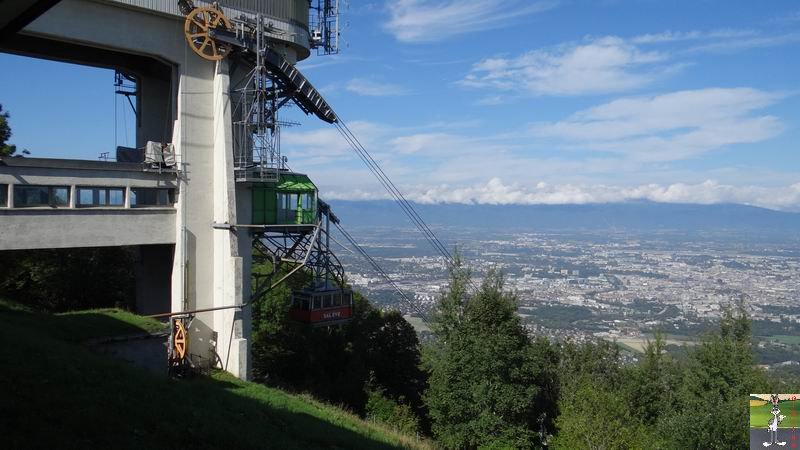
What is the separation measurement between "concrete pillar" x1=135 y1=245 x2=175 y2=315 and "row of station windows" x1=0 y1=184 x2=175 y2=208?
3218 millimetres

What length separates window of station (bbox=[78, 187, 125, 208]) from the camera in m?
17.0

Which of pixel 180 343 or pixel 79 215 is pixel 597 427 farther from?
pixel 79 215

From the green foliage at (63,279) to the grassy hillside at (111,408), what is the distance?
5.95 meters

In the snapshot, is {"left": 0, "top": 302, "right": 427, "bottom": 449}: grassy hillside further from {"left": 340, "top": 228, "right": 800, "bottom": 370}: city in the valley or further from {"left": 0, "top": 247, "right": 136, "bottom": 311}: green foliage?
{"left": 340, "top": 228, "right": 800, "bottom": 370}: city in the valley

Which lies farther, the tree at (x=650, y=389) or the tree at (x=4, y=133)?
the tree at (x=650, y=389)

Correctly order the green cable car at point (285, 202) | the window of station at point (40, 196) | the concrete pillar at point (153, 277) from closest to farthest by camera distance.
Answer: the window of station at point (40, 196)
the green cable car at point (285, 202)
the concrete pillar at point (153, 277)

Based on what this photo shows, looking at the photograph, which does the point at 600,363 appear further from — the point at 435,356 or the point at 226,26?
the point at 226,26

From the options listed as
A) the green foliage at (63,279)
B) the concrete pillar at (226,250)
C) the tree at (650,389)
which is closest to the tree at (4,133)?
the green foliage at (63,279)

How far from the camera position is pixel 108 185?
17.4 metres

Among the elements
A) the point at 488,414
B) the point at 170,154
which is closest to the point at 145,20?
the point at 170,154

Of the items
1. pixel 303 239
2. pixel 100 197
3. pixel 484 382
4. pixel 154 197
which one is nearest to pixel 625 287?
pixel 484 382

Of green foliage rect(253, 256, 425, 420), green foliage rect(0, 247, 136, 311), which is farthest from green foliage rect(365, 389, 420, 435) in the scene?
green foliage rect(0, 247, 136, 311)

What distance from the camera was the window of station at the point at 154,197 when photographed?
18.8 metres

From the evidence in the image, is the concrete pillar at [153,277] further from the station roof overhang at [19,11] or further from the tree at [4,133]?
the station roof overhang at [19,11]
